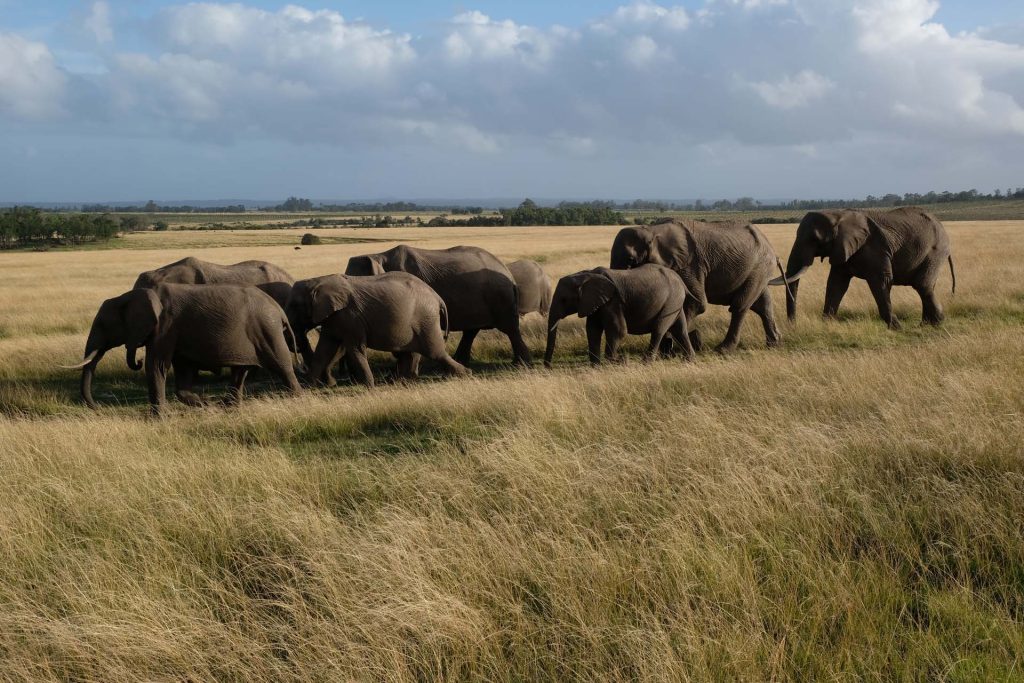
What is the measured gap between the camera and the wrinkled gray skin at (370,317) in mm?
12234

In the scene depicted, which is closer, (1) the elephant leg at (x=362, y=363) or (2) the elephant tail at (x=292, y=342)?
(2) the elephant tail at (x=292, y=342)

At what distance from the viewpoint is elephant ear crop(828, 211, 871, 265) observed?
16234 millimetres

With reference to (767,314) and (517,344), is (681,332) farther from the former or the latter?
(517,344)

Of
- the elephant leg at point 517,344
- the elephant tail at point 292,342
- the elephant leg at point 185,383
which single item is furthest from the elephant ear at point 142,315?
the elephant leg at point 517,344

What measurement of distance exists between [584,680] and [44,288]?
104ft

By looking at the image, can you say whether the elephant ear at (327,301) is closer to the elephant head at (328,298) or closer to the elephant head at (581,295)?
the elephant head at (328,298)

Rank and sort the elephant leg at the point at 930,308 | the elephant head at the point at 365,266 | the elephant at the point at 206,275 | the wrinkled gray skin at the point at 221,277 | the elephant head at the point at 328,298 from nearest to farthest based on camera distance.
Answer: the elephant head at the point at 328,298, the wrinkled gray skin at the point at 221,277, the elephant at the point at 206,275, the elephant head at the point at 365,266, the elephant leg at the point at 930,308

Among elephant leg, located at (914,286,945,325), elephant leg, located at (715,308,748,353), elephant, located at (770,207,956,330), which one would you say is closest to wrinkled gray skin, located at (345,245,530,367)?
elephant leg, located at (715,308,748,353)

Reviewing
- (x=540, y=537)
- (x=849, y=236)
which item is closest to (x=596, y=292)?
(x=849, y=236)

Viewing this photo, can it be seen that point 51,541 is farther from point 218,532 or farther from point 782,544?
point 782,544

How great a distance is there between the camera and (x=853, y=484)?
6035 mm

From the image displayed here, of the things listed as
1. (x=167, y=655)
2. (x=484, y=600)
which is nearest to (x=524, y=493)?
(x=484, y=600)

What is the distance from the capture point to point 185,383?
11922 millimetres

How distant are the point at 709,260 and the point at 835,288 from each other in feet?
12.5
